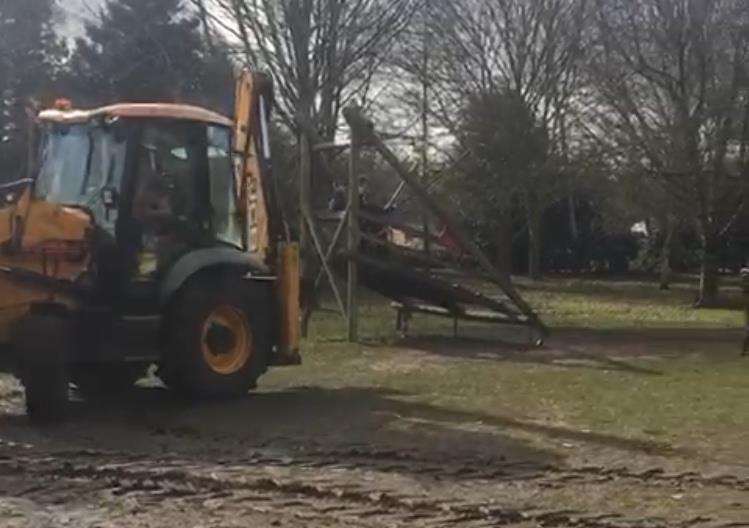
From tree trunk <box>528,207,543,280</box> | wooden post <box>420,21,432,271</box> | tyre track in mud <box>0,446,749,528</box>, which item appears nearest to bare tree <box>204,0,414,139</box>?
wooden post <box>420,21,432,271</box>

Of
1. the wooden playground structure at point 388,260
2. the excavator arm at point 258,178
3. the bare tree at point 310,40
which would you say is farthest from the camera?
the bare tree at point 310,40

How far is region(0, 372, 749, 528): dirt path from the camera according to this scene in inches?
303

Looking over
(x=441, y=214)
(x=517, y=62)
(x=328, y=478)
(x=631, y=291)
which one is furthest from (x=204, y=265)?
(x=517, y=62)

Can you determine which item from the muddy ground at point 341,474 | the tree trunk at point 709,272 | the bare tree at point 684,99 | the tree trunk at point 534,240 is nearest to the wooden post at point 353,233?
the muddy ground at point 341,474

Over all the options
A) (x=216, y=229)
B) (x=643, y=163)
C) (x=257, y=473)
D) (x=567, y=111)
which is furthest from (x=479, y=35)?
(x=257, y=473)

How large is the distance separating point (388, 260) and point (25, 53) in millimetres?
22759

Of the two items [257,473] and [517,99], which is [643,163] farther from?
[257,473]

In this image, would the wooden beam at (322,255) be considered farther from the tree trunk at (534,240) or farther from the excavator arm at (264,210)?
the tree trunk at (534,240)

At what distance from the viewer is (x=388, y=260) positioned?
65.6 ft

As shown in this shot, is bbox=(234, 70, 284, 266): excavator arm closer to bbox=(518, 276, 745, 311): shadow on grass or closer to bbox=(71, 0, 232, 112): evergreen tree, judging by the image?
bbox=(518, 276, 745, 311): shadow on grass

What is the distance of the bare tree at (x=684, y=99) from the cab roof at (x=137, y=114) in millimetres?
22629

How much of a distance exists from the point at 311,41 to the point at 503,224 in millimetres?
17874

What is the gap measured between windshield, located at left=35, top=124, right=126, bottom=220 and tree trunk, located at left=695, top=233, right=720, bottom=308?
2421 centimetres

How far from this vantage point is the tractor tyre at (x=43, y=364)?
37.2 ft
